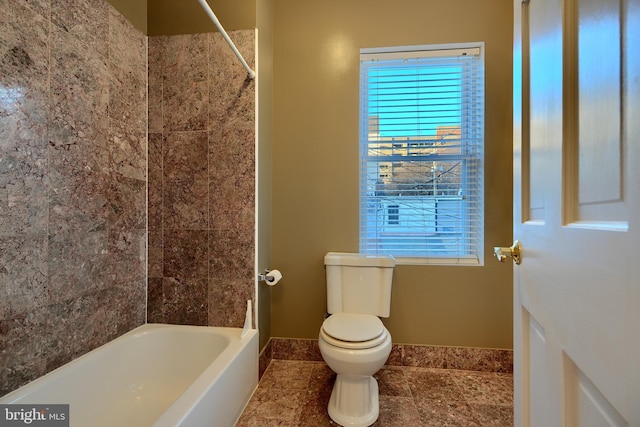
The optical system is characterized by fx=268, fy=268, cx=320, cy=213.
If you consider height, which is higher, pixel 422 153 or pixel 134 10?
pixel 134 10

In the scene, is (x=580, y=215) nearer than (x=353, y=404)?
A: Yes

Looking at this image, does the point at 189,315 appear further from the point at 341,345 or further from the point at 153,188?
the point at 341,345

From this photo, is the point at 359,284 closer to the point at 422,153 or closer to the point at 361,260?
the point at 361,260

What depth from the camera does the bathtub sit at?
102cm

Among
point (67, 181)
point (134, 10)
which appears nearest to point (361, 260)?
point (67, 181)

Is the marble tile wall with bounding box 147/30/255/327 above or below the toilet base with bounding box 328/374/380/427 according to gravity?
above

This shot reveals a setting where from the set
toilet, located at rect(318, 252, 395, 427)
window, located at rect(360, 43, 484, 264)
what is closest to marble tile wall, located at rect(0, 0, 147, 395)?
toilet, located at rect(318, 252, 395, 427)

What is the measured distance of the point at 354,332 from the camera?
1.35 meters

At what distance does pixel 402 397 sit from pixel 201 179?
1713 mm

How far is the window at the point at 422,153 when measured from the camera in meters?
1.84

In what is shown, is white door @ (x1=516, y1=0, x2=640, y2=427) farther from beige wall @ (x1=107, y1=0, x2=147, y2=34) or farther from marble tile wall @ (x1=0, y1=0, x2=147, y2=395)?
beige wall @ (x1=107, y1=0, x2=147, y2=34)

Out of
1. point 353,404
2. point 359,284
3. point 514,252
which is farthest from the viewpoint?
point 359,284

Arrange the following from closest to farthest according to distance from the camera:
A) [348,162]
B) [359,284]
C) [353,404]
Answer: [353,404] < [359,284] < [348,162]

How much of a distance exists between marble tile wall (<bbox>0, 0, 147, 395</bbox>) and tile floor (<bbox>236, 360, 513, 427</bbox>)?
92 centimetres
